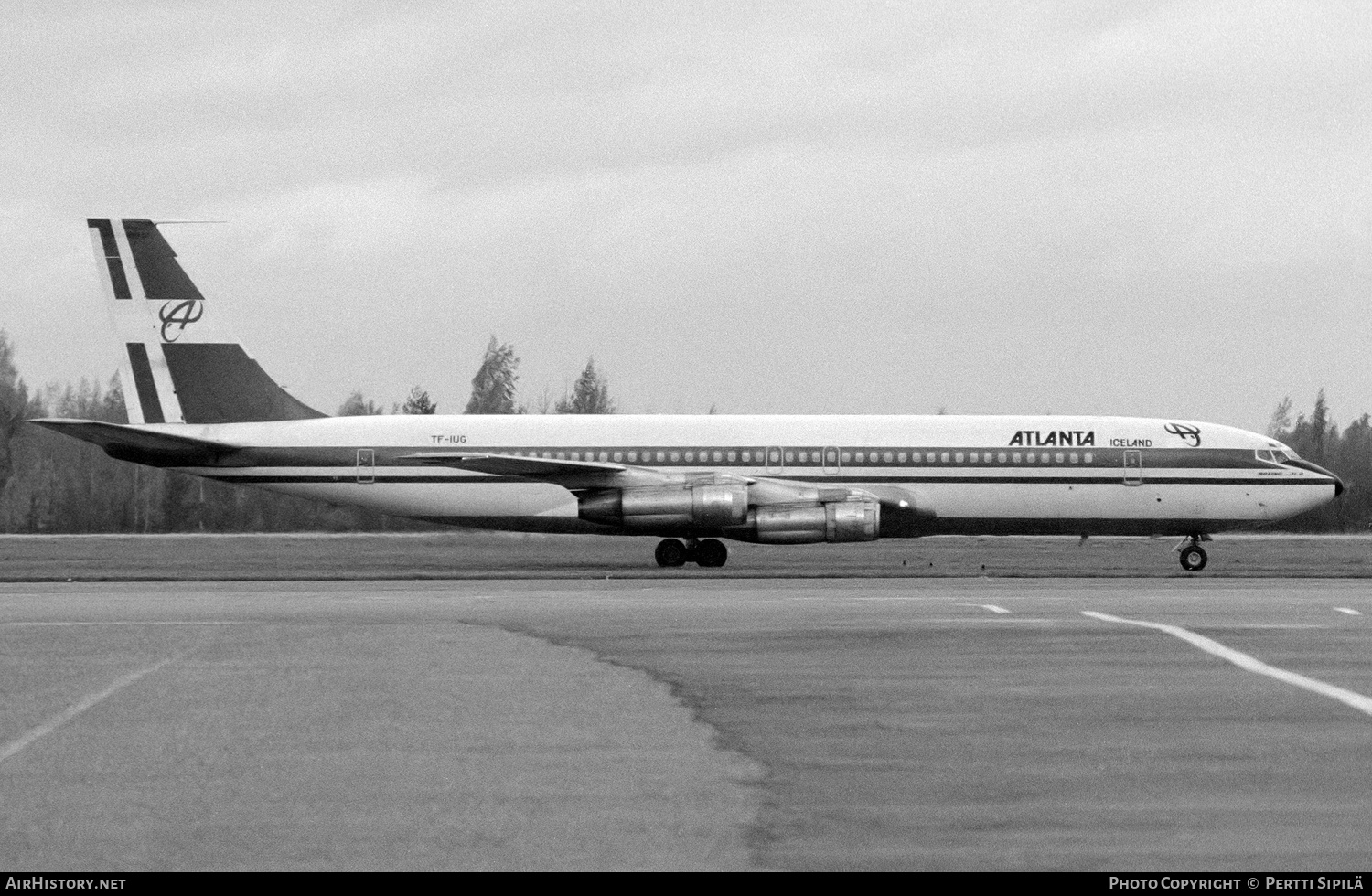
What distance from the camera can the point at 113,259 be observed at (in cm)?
4341

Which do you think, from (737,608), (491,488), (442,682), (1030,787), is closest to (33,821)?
(1030,787)

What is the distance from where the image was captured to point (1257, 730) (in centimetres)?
1127

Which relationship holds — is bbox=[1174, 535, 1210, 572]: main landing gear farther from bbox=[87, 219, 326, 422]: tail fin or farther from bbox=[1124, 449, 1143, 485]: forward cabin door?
bbox=[87, 219, 326, 422]: tail fin

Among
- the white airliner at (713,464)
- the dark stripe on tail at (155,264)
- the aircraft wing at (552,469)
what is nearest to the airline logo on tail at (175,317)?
the dark stripe on tail at (155,264)

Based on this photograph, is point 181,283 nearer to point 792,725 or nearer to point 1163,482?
point 1163,482

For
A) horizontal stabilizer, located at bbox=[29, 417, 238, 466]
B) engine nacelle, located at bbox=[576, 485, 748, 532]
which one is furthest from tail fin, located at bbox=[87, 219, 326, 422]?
engine nacelle, located at bbox=[576, 485, 748, 532]

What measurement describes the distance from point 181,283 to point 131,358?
6.99 feet

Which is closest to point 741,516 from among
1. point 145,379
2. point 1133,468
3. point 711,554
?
point 711,554

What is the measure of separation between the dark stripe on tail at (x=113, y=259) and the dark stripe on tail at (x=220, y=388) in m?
1.65

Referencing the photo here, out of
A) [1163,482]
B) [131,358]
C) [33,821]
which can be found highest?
[131,358]

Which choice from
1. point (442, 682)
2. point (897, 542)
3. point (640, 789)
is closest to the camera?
point (640, 789)

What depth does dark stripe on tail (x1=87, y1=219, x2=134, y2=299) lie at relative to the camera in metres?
43.2

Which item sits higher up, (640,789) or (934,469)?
(934,469)

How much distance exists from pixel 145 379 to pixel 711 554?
14.1 m
